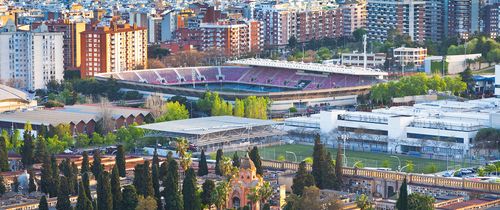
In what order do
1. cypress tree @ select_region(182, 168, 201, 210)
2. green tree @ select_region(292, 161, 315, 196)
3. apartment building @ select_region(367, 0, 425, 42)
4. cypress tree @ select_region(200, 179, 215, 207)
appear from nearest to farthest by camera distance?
1. cypress tree @ select_region(182, 168, 201, 210)
2. cypress tree @ select_region(200, 179, 215, 207)
3. green tree @ select_region(292, 161, 315, 196)
4. apartment building @ select_region(367, 0, 425, 42)

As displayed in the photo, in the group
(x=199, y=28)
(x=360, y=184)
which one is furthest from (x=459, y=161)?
(x=199, y=28)

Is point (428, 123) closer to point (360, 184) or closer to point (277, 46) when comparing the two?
point (360, 184)

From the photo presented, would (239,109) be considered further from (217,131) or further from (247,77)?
(247,77)

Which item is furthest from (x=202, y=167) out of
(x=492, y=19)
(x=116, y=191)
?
(x=492, y=19)

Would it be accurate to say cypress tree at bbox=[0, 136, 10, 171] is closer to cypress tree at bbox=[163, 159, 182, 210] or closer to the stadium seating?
cypress tree at bbox=[163, 159, 182, 210]

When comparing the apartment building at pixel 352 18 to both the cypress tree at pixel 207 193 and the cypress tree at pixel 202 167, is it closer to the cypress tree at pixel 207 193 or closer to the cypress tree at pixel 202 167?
the cypress tree at pixel 202 167

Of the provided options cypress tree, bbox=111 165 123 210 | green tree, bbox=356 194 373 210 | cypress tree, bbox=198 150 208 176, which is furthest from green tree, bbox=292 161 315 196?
cypress tree, bbox=111 165 123 210
